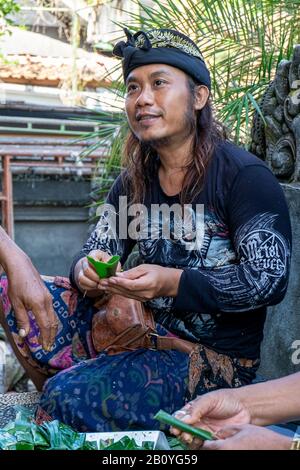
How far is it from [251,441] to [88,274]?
1155mm

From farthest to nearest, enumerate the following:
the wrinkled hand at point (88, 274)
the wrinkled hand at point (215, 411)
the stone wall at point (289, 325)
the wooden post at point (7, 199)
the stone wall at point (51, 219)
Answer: the stone wall at point (51, 219), the wooden post at point (7, 199), the stone wall at point (289, 325), the wrinkled hand at point (88, 274), the wrinkled hand at point (215, 411)

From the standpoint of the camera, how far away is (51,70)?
37.1 feet

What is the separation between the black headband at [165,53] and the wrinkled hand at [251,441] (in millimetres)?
1530

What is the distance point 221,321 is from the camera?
3098 millimetres

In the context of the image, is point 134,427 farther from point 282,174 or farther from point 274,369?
point 282,174

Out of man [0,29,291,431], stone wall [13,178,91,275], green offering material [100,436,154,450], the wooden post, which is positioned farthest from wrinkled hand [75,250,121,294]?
stone wall [13,178,91,275]

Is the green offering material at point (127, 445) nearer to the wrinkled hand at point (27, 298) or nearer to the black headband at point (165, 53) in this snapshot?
the wrinkled hand at point (27, 298)

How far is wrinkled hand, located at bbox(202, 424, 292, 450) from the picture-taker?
202cm

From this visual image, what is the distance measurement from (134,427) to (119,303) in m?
0.48

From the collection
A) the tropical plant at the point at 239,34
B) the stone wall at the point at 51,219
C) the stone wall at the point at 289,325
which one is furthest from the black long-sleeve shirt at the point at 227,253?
the stone wall at the point at 51,219

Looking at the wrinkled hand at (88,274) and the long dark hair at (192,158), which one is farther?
the long dark hair at (192,158)

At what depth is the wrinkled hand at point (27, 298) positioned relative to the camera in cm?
304

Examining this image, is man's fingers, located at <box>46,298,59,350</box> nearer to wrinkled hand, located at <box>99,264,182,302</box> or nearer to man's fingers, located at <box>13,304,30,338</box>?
man's fingers, located at <box>13,304,30,338</box>
